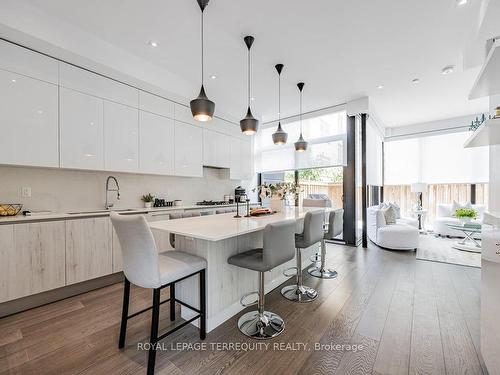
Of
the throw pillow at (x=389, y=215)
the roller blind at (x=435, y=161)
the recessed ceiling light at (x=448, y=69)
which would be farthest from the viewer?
the roller blind at (x=435, y=161)

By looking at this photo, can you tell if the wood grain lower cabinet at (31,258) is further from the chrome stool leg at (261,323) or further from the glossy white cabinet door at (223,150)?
the glossy white cabinet door at (223,150)

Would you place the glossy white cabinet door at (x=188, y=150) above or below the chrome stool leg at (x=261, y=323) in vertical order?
above

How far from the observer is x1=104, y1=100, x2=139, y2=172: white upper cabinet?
302 cm

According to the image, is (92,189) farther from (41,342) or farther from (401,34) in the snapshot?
(401,34)

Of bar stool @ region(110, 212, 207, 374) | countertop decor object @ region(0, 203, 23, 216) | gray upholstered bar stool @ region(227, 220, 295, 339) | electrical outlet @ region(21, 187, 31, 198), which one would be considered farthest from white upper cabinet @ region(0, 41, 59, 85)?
gray upholstered bar stool @ region(227, 220, 295, 339)

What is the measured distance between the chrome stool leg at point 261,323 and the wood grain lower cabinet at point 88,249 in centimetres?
185

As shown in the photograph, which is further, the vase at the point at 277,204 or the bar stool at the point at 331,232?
the vase at the point at 277,204

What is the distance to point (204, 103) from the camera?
2225 millimetres

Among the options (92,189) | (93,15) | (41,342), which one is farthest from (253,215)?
(93,15)

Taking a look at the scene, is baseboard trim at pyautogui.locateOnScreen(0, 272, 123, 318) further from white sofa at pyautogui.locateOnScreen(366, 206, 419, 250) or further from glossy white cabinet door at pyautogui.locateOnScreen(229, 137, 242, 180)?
white sofa at pyautogui.locateOnScreen(366, 206, 419, 250)

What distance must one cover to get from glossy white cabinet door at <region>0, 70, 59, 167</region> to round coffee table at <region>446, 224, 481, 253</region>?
6.45 metres

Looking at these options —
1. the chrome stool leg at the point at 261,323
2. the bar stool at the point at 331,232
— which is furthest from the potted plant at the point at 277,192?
the chrome stool leg at the point at 261,323

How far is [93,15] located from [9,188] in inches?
81.9

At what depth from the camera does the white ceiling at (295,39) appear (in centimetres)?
226
